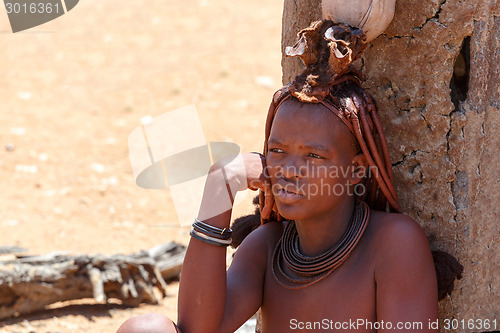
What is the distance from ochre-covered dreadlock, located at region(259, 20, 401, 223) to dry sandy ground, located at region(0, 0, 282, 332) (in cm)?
253

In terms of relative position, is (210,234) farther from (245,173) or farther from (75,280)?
(75,280)

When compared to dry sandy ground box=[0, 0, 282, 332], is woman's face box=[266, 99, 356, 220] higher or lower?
higher

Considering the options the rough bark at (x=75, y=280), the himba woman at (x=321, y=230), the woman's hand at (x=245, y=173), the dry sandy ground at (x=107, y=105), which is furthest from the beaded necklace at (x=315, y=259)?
the rough bark at (x=75, y=280)

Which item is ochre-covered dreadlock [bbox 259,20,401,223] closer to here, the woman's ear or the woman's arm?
the woman's ear

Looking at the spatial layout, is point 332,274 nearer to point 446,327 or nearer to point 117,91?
point 446,327

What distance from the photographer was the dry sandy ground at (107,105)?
6.25 m

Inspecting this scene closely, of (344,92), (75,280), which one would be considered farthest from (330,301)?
(75,280)

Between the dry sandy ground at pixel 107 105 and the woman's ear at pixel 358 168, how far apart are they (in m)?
2.44

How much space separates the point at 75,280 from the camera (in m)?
4.86

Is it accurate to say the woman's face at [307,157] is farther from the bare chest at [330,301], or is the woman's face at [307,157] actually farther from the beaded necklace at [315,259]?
the bare chest at [330,301]

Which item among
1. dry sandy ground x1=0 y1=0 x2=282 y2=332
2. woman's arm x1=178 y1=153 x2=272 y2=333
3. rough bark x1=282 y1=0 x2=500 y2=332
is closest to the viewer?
woman's arm x1=178 y1=153 x2=272 y2=333

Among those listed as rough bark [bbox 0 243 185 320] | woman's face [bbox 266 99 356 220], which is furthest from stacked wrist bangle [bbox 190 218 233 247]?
rough bark [bbox 0 243 185 320]

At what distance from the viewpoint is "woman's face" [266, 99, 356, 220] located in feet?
8.89

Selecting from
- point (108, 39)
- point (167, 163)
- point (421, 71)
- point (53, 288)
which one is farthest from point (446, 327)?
point (108, 39)
